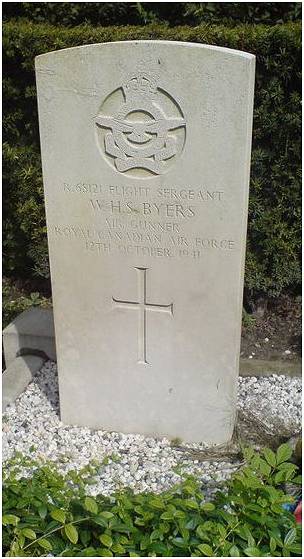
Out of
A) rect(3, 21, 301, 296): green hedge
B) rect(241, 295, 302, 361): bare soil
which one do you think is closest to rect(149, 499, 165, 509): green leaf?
rect(241, 295, 302, 361): bare soil

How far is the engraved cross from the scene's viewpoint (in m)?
3.20

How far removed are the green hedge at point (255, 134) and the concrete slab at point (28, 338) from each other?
101cm

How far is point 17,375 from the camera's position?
402cm

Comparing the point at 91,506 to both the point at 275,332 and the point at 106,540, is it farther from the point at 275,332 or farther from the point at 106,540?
the point at 275,332

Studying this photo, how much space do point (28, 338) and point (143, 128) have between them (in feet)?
6.29

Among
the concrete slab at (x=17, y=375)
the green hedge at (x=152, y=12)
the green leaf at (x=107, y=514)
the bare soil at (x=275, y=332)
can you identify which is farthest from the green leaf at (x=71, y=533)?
the green hedge at (x=152, y=12)

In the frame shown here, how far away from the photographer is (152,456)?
11.0ft

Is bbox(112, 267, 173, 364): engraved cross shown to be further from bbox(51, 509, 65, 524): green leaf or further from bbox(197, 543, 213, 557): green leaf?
bbox(197, 543, 213, 557): green leaf

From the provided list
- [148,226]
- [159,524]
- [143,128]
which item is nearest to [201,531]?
[159,524]

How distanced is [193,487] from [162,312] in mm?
915

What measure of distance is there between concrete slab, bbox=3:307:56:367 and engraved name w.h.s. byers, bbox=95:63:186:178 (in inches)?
64.2

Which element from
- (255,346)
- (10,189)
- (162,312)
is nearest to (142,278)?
(162,312)

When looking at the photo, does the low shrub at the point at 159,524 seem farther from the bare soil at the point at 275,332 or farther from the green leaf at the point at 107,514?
the bare soil at the point at 275,332

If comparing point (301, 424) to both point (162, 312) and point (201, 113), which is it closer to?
point (162, 312)
